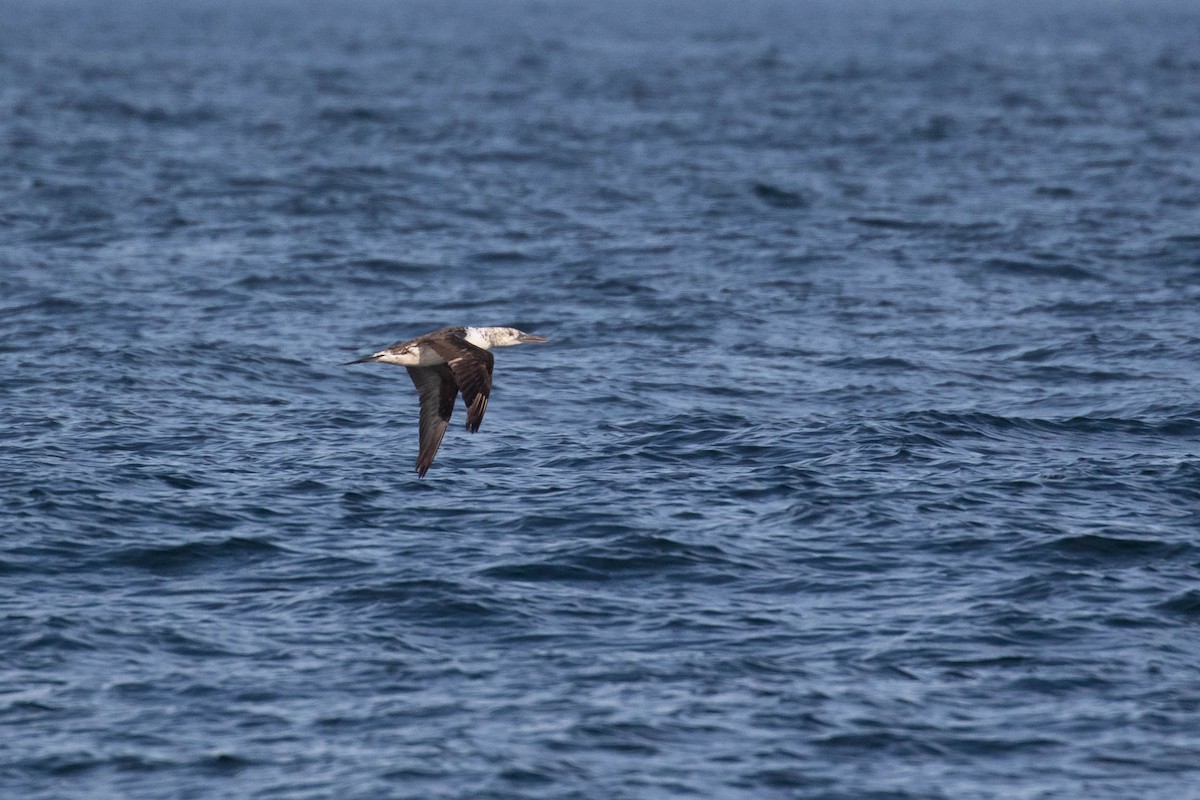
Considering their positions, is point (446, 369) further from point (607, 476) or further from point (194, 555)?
point (194, 555)

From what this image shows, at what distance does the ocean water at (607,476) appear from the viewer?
39.7 ft

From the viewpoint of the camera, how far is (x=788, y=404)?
20.5 m

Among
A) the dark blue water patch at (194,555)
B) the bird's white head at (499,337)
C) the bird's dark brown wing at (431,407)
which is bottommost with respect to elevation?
the dark blue water patch at (194,555)

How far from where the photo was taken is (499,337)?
17.1m

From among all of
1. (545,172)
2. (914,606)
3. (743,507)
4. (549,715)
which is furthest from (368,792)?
(545,172)

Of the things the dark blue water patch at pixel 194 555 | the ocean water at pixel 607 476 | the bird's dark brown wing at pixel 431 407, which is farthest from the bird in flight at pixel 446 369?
the dark blue water patch at pixel 194 555

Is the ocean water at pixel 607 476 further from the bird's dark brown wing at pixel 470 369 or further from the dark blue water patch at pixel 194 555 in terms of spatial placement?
the bird's dark brown wing at pixel 470 369

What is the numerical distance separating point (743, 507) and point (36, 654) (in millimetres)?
6508

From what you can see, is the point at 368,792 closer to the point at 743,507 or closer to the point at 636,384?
the point at 743,507

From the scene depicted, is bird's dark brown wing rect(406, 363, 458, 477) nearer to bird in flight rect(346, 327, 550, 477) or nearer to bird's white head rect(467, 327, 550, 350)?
bird in flight rect(346, 327, 550, 477)

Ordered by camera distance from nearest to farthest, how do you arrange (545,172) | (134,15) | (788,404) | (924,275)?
(788,404) < (924,275) < (545,172) < (134,15)

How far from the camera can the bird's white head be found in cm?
1680

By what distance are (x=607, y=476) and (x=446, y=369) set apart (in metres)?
2.39

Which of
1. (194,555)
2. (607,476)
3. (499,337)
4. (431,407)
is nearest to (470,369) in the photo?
(431,407)
